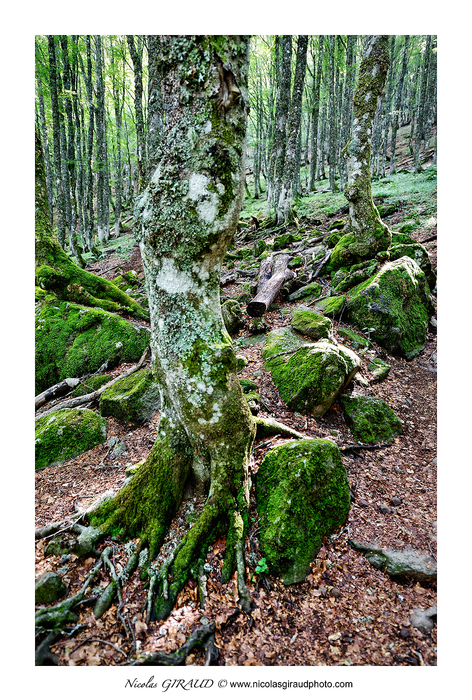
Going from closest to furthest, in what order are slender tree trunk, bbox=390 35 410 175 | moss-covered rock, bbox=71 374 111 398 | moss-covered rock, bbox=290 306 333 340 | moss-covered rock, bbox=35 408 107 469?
1. moss-covered rock, bbox=35 408 107 469
2. moss-covered rock, bbox=71 374 111 398
3. moss-covered rock, bbox=290 306 333 340
4. slender tree trunk, bbox=390 35 410 175

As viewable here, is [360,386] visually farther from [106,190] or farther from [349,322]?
[106,190]

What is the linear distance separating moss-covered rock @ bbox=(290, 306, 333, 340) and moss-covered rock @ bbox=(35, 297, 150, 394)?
11.0 ft

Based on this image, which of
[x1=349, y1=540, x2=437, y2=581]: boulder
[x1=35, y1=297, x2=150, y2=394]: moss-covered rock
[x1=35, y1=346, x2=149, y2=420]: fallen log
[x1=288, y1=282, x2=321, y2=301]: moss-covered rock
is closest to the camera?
[x1=349, y1=540, x2=437, y2=581]: boulder

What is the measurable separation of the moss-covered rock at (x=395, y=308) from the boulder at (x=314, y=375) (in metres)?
1.60

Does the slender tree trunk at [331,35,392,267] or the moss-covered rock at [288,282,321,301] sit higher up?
the slender tree trunk at [331,35,392,267]

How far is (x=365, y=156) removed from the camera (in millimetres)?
8195

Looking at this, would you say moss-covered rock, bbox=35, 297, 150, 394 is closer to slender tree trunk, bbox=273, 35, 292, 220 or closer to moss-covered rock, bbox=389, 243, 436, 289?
moss-covered rock, bbox=389, 243, 436, 289

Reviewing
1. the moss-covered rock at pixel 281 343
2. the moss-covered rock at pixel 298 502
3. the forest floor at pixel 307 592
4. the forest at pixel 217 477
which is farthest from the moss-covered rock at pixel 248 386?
the moss-covered rock at pixel 298 502

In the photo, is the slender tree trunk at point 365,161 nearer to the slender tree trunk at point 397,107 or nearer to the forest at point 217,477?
the forest at point 217,477

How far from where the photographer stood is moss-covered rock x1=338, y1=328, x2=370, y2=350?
6617 millimetres

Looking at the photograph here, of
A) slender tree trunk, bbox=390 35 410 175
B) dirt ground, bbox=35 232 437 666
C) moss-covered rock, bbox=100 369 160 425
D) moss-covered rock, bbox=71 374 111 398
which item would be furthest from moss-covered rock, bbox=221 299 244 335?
slender tree trunk, bbox=390 35 410 175

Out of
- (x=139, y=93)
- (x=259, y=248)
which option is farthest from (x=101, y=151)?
(x=259, y=248)

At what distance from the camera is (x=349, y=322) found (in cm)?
725

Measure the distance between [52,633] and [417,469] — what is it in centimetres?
423
